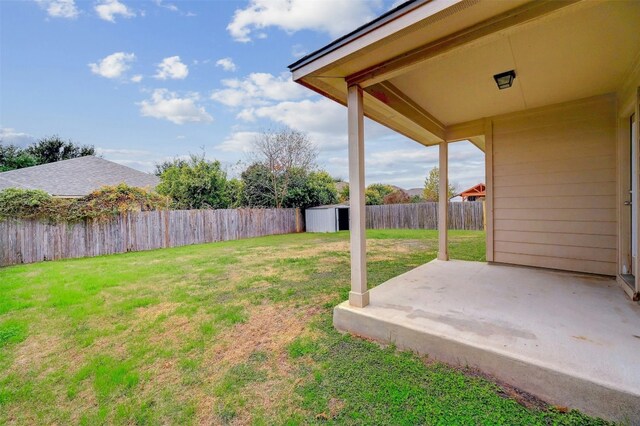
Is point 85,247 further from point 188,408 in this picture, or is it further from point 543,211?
point 543,211

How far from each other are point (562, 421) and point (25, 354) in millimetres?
4018

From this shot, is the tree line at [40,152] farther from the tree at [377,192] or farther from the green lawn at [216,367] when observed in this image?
the tree at [377,192]

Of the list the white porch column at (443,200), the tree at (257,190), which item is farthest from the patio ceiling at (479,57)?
the tree at (257,190)

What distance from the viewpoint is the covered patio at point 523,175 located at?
1729 mm

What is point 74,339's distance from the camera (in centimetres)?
262

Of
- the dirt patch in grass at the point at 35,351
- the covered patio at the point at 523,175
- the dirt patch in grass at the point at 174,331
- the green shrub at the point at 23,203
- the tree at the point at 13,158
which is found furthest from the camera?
the tree at the point at 13,158

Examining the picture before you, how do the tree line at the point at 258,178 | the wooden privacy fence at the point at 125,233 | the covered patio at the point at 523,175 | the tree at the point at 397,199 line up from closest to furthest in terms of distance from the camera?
the covered patio at the point at 523,175
the wooden privacy fence at the point at 125,233
the tree line at the point at 258,178
the tree at the point at 397,199

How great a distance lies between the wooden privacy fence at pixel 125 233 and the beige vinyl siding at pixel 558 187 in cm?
1005

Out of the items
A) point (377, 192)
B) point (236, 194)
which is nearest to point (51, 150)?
point (236, 194)

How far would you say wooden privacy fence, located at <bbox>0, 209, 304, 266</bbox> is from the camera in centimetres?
698

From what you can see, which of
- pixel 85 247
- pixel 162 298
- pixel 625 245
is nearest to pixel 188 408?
pixel 162 298

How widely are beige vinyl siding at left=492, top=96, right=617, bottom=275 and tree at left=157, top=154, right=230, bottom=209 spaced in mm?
12671

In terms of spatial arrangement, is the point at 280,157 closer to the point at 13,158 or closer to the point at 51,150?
the point at 13,158

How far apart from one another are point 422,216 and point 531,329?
41.8ft
